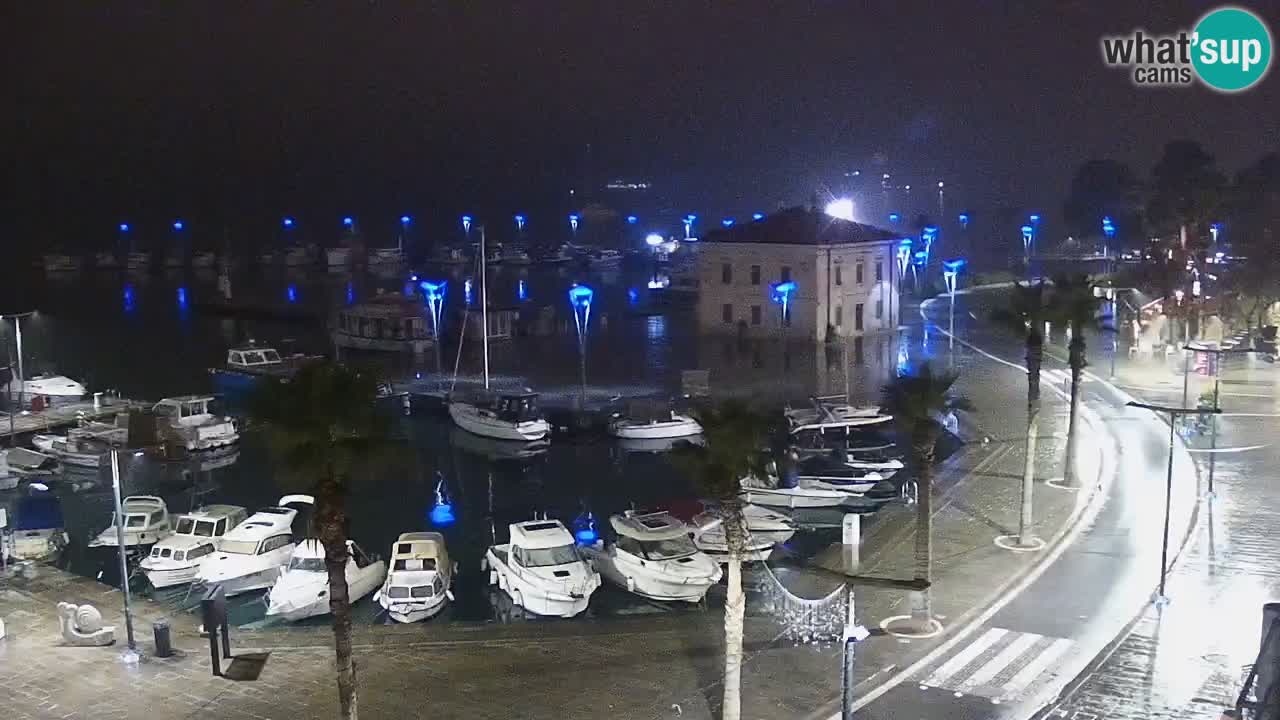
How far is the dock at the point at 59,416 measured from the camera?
4172 cm

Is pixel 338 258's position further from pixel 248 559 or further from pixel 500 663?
pixel 500 663

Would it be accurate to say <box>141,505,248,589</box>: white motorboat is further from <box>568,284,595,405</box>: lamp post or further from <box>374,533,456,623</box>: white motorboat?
<box>568,284,595,405</box>: lamp post

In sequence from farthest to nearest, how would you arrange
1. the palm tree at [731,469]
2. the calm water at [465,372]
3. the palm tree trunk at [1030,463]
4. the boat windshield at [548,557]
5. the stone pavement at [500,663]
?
1. the calm water at [465,372]
2. the boat windshield at [548,557]
3. the palm tree trunk at [1030,463]
4. the stone pavement at [500,663]
5. the palm tree at [731,469]

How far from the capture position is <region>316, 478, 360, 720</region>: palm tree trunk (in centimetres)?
1341

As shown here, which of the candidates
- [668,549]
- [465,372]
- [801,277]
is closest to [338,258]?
[465,372]

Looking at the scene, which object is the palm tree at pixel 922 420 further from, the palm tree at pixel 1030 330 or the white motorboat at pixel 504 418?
the white motorboat at pixel 504 418

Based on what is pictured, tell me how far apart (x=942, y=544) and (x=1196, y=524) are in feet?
18.3

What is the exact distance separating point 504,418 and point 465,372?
1537 cm

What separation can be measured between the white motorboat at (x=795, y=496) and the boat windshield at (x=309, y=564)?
11.6 metres

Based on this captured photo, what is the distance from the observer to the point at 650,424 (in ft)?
133

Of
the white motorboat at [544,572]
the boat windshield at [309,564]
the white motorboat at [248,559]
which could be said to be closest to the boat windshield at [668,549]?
the white motorboat at [544,572]

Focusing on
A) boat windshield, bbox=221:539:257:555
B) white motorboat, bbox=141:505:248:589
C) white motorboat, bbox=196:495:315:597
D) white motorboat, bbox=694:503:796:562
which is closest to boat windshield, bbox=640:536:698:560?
white motorboat, bbox=694:503:796:562

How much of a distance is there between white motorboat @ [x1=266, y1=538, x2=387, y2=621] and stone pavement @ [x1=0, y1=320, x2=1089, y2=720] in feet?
9.08

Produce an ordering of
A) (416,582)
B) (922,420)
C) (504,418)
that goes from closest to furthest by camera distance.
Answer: (922,420) → (416,582) → (504,418)
